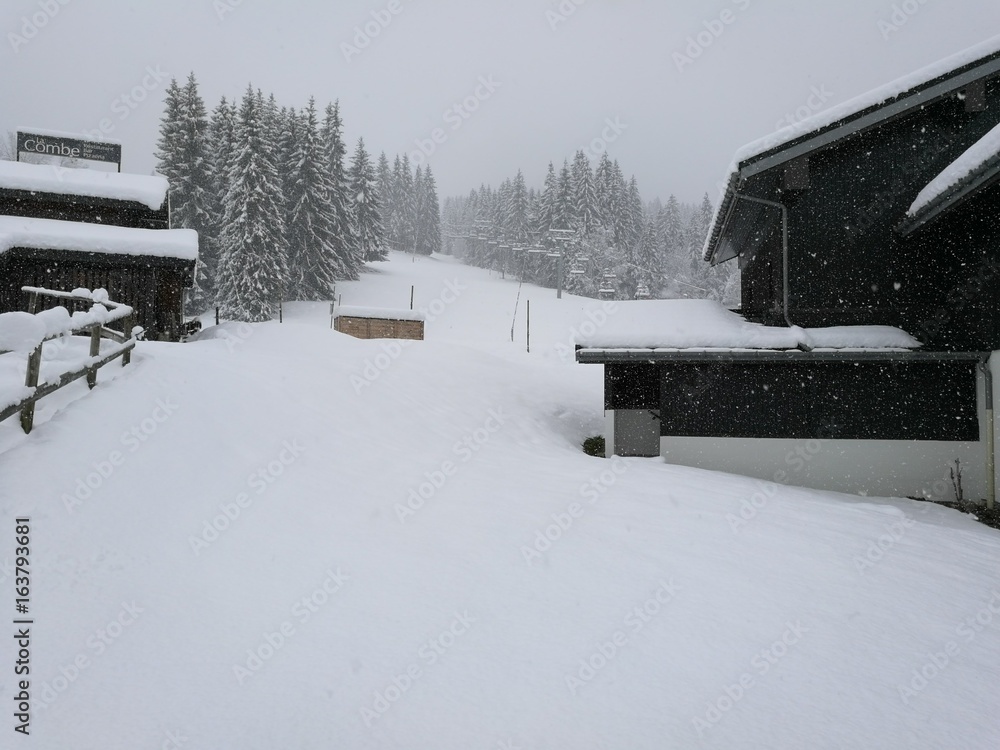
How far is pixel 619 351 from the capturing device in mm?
9789

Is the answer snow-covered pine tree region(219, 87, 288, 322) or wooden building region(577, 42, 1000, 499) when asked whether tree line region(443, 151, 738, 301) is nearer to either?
snow-covered pine tree region(219, 87, 288, 322)

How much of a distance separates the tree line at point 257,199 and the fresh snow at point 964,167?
95.9 feet

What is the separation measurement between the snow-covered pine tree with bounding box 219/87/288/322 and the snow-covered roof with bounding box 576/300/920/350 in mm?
25211

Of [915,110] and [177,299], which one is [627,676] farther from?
[177,299]

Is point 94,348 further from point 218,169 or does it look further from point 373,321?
point 218,169

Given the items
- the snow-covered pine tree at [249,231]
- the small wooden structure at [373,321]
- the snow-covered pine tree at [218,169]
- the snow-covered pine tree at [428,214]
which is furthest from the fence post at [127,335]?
the snow-covered pine tree at [428,214]

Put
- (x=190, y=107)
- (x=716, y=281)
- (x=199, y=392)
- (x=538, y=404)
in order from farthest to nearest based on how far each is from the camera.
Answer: (x=716, y=281) < (x=190, y=107) < (x=538, y=404) < (x=199, y=392)

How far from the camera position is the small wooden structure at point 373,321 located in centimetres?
2081

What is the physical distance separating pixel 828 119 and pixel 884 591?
8204mm

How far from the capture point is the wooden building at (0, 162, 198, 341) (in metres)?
13.4

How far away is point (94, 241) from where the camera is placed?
44.4 feet

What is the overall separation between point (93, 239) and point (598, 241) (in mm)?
45376

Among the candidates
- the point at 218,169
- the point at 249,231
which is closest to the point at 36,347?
the point at 249,231

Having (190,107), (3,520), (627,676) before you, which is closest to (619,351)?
(627,676)
